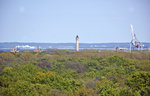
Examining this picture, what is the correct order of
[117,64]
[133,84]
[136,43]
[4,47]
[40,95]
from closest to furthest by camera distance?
[40,95], [133,84], [117,64], [136,43], [4,47]

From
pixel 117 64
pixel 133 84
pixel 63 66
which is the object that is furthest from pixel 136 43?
pixel 133 84

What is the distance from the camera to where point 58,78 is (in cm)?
3788

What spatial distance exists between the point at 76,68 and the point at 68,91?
2201cm

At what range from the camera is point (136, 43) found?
380 feet

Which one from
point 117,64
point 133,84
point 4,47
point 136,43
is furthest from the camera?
point 4,47

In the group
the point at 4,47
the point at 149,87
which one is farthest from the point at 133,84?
the point at 4,47

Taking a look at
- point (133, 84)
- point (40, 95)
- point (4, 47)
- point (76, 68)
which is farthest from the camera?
point (4, 47)

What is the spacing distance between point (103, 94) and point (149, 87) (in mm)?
5695

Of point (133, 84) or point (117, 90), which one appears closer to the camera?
point (117, 90)

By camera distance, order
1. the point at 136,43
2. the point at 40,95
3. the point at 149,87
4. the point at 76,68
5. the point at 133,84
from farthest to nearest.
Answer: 1. the point at 136,43
2. the point at 76,68
3. the point at 133,84
4. the point at 149,87
5. the point at 40,95

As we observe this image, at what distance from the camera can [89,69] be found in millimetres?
56062

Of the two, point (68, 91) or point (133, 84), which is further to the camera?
point (133, 84)

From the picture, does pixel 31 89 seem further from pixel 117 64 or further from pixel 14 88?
pixel 117 64

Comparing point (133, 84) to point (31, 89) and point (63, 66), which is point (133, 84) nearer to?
point (31, 89)
